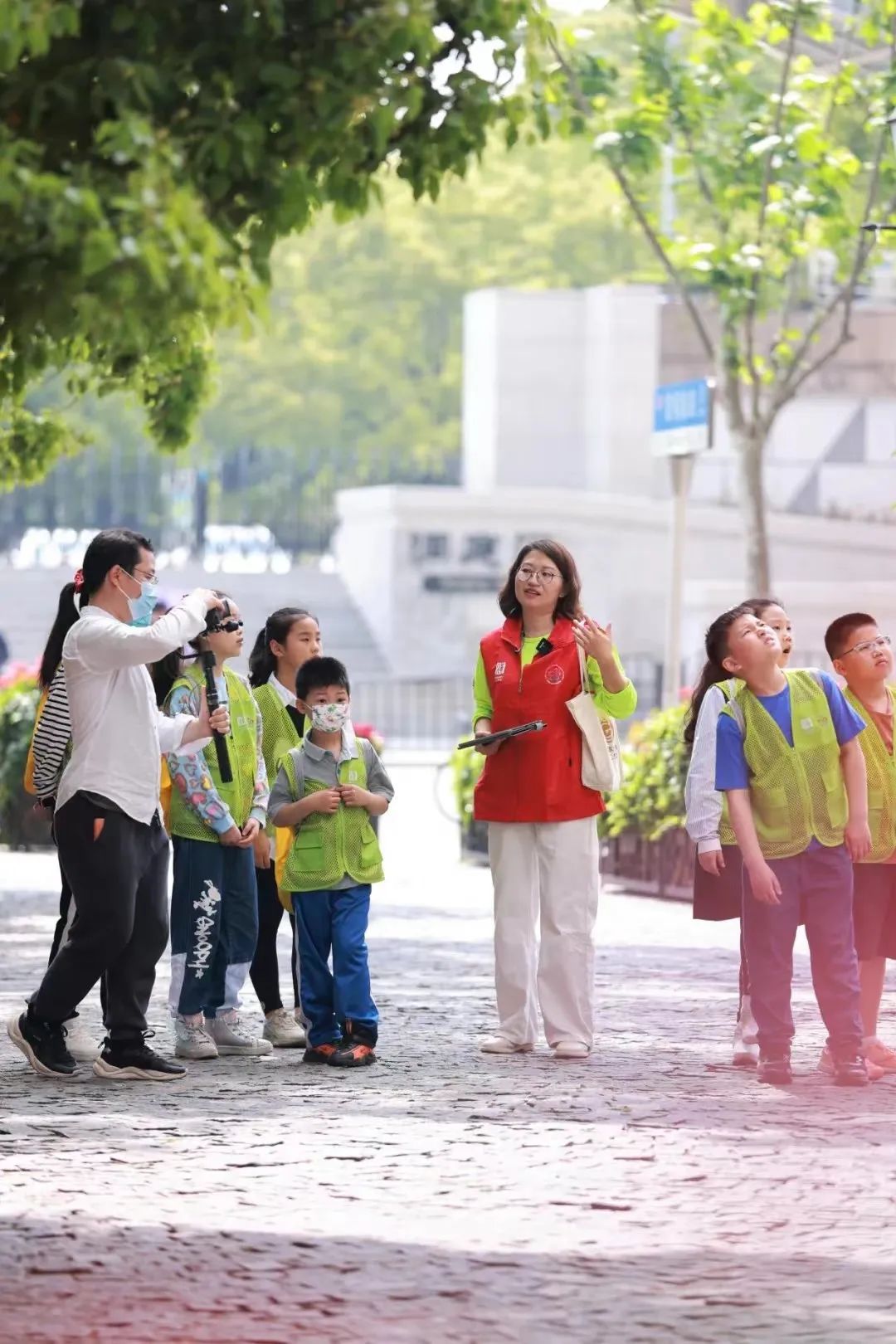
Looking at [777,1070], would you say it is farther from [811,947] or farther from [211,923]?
[211,923]

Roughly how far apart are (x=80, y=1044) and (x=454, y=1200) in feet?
10.1

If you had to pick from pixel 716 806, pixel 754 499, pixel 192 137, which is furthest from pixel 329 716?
pixel 754 499

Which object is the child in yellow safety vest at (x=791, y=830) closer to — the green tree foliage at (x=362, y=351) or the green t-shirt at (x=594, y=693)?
the green t-shirt at (x=594, y=693)

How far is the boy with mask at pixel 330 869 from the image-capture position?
8.27 m

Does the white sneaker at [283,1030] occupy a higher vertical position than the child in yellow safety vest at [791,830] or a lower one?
lower

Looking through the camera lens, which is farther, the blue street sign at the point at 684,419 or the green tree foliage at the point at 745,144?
the green tree foliage at the point at 745,144

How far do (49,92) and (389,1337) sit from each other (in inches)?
112

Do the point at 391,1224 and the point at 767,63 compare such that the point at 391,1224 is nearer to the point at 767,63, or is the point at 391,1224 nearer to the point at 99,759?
the point at 99,759

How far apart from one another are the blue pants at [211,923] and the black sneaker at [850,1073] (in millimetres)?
2154

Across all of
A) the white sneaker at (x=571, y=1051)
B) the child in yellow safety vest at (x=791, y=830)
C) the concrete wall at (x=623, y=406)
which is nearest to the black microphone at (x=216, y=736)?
the white sneaker at (x=571, y=1051)

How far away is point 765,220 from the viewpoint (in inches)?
750

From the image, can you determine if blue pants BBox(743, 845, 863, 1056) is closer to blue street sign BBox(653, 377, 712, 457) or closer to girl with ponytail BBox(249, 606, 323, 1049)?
girl with ponytail BBox(249, 606, 323, 1049)

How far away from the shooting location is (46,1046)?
26.3 feet

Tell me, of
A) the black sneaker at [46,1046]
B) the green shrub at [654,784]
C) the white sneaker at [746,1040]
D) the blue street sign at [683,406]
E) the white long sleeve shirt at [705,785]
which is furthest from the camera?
the blue street sign at [683,406]
